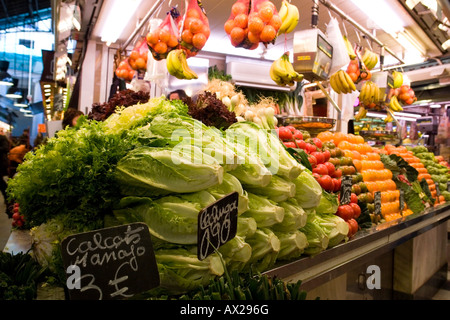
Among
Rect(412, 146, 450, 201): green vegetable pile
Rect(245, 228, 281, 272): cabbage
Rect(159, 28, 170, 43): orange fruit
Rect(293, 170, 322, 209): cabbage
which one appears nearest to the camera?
Rect(245, 228, 281, 272): cabbage

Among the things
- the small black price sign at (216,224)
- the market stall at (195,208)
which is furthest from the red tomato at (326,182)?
the small black price sign at (216,224)

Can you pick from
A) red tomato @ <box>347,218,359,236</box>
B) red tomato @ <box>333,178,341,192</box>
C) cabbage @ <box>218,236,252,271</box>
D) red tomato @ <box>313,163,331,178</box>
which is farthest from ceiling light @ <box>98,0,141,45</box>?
cabbage @ <box>218,236,252,271</box>

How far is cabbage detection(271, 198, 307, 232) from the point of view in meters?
1.61

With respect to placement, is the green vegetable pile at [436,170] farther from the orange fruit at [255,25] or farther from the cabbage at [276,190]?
the cabbage at [276,190]

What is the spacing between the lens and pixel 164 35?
11.4 feet

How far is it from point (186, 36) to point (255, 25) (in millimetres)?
711

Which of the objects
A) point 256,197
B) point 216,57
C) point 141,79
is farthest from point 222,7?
point 256,197

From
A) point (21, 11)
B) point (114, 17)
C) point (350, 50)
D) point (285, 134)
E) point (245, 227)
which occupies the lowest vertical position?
point (245, 227)

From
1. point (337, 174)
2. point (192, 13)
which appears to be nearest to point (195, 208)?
point (337, 174)

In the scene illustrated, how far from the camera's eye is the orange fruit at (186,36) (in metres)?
3.27

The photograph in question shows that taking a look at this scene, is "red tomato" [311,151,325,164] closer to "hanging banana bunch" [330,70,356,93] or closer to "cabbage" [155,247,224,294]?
"cabbage" [155,247,224,294]

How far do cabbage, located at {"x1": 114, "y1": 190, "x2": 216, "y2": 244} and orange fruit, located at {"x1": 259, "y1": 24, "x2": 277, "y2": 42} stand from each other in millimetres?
2150

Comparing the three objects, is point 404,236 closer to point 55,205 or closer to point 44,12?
point 55,205

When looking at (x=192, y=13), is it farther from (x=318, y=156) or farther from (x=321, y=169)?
(x=321, y=169)
